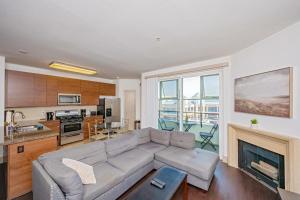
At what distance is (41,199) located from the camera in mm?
1517

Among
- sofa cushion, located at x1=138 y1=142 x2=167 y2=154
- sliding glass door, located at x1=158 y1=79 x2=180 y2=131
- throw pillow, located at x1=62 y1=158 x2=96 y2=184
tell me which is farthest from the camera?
sliding glass door, located at x1=158 y1=79 x2=180 y2=131

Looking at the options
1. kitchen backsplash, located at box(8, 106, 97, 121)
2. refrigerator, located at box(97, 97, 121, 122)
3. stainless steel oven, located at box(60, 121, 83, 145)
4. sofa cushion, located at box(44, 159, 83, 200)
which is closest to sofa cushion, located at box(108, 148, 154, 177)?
sofa cushion, located at box(44, 159, 83, 200)

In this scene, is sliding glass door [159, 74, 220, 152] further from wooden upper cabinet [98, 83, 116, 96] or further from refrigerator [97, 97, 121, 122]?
wooden upper cabinet [98, 83, 116, 96]

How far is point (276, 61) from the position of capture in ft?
7.00

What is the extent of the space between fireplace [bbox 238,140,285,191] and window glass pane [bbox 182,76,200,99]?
1814 mm

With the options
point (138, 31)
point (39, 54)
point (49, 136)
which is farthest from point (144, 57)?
point (49, 136)

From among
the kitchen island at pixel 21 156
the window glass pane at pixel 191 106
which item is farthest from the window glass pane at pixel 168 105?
the kitchen island at pixel 21 156

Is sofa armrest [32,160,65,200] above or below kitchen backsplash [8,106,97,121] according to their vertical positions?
below

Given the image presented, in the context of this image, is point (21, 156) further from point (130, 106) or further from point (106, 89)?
point (130, 106)

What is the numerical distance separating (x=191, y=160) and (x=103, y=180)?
1.51m

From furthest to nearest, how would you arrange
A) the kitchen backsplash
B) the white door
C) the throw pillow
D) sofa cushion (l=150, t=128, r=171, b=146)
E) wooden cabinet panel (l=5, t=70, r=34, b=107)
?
the white door < the kitchen backsplash < wooden cabinet panel (l=5, t=70, r=34, b=107) < sofa cushion (l=150, t=128, r=171, b=146) < the throw pillow

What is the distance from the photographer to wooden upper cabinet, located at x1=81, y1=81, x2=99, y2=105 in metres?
5.16

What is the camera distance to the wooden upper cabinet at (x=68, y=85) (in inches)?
176

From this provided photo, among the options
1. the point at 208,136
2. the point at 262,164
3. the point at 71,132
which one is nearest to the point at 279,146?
the point at 262,164
